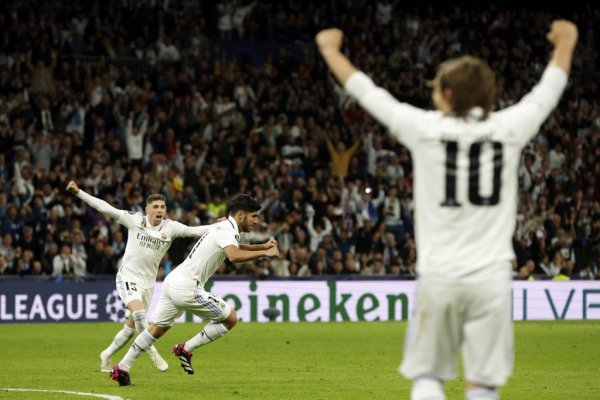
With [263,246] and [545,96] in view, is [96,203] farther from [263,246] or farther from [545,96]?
[545,96]

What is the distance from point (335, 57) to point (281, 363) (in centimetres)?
1126

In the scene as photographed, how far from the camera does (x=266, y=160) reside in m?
30.6

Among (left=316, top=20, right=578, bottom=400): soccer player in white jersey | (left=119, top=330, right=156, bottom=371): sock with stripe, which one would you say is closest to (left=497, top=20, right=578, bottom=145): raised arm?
(left=316, top=20, right=578, bottom=400): soccer player in white jersey

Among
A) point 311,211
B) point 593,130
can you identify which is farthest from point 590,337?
point 593,130

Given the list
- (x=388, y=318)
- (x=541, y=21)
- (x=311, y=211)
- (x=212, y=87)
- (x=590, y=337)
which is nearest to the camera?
(x=590, y=337)

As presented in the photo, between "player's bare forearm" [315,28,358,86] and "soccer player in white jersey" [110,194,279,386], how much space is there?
698cm

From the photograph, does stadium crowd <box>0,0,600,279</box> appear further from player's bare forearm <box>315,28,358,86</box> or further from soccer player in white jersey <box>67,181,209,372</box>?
player's bare forearm <box>315,28,358,86</box>

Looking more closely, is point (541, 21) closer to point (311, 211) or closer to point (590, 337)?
point (311, 211)

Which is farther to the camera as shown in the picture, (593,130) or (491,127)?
(593,130)

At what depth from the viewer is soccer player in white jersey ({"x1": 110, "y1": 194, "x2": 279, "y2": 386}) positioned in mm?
13172

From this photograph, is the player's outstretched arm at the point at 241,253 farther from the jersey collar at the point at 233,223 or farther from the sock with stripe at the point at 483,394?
the sock with stripe at the point at 483,394

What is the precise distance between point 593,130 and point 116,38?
527 inches

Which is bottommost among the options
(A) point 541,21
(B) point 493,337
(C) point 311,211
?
(C) point 311,211

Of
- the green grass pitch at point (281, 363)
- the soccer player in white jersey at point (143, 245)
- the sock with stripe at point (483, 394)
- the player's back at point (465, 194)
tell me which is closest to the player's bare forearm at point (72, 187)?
the soccer player in white jersey at point (143, 245)
